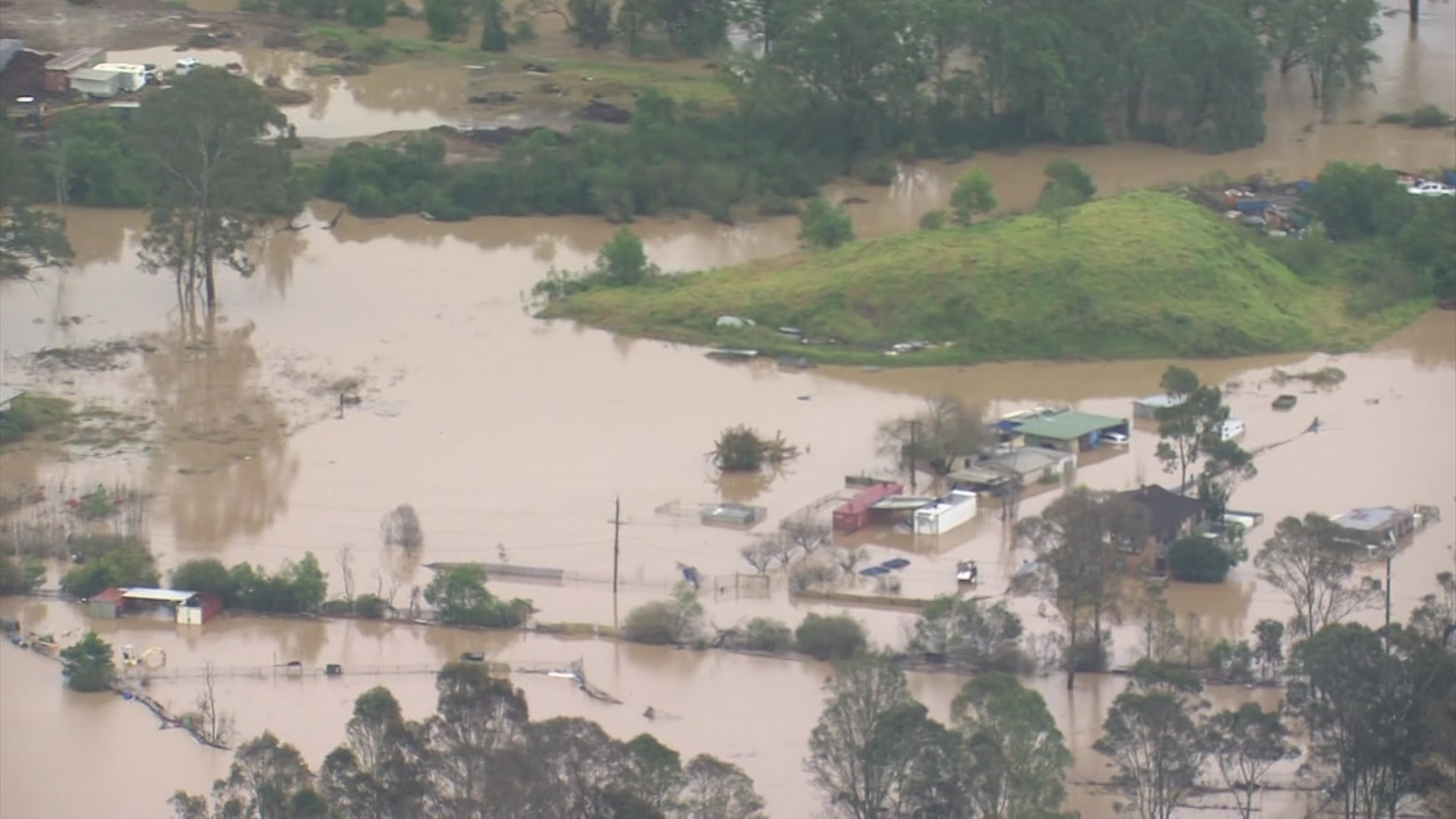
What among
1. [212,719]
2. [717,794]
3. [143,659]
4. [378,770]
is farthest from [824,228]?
[378,770]

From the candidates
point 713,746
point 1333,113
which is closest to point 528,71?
point 1333,113

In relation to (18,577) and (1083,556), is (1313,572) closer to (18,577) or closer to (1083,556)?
(1083,556)

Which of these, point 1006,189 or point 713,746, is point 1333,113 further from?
point 713,746

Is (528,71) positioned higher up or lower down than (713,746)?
higher up

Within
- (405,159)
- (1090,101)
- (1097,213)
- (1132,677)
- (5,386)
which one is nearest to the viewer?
(1132,677)

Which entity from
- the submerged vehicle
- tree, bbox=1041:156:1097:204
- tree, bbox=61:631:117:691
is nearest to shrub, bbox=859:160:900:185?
tree, bbox=1041:156:1097:204

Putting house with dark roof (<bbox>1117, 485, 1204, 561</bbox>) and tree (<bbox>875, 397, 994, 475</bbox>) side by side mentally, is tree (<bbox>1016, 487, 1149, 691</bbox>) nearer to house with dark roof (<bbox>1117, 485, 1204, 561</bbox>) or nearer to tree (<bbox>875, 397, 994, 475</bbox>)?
house with dark roof (<bbox>1117, 485, 1204, 561</bbox>)
